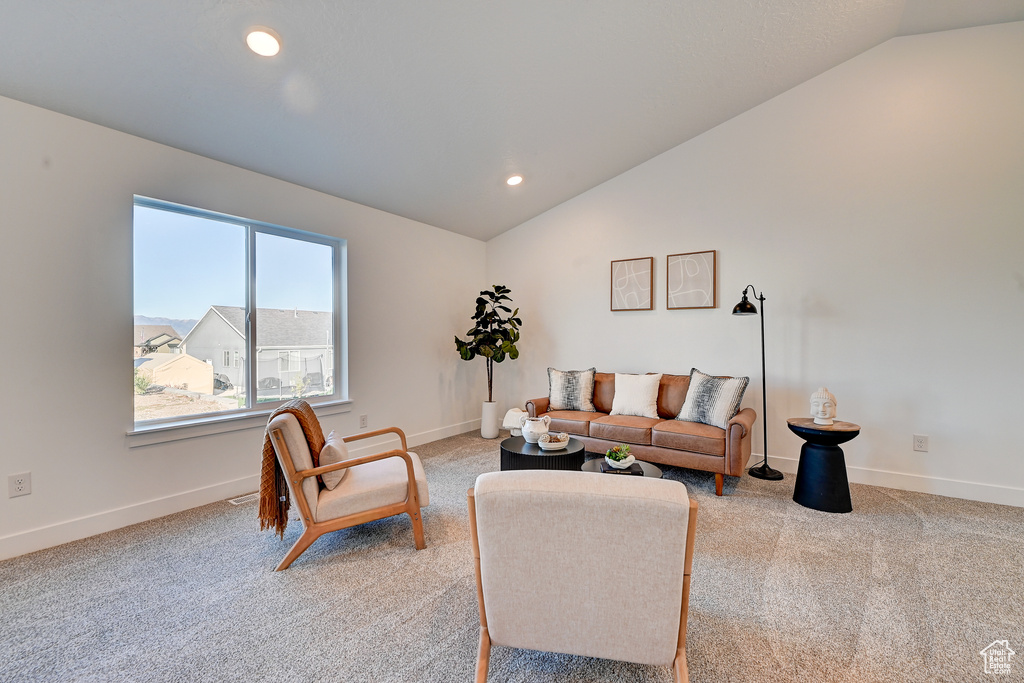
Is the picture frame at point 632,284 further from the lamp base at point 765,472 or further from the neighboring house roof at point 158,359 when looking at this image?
the neighboring house roof at point 158,359

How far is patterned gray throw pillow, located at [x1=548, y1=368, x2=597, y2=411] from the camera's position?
4395 millimetres

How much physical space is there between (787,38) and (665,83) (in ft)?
2.81

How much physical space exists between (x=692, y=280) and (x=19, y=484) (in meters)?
5.12

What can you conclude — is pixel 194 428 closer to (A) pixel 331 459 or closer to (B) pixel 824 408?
(A) pixel 331 459

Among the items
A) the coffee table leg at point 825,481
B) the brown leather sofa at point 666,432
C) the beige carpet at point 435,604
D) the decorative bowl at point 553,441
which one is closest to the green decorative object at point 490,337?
the brown leather sofa at point 666,432

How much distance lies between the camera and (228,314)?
336 centimetres

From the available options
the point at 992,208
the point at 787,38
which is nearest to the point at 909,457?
the point at 992,208

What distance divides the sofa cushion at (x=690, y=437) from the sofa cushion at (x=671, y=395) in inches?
14.1

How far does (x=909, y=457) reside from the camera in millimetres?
3406

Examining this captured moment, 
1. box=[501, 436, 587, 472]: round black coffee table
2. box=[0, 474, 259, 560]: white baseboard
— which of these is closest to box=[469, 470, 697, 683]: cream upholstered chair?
box=[501, 436, 587, 472]: round black coffee table

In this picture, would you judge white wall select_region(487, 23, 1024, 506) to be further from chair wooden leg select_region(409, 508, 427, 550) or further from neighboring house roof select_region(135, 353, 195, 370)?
neighboring house roof select_region(135, 353, 195, 370)

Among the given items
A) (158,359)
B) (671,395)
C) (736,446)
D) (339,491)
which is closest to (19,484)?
(158,359)

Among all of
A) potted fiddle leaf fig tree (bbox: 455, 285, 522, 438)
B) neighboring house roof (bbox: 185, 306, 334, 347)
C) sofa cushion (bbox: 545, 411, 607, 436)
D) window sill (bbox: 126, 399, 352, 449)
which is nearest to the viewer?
window sill (bbox: 126, 399, 352, 449)

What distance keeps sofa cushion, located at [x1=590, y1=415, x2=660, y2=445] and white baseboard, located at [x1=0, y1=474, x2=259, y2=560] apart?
113 inches
